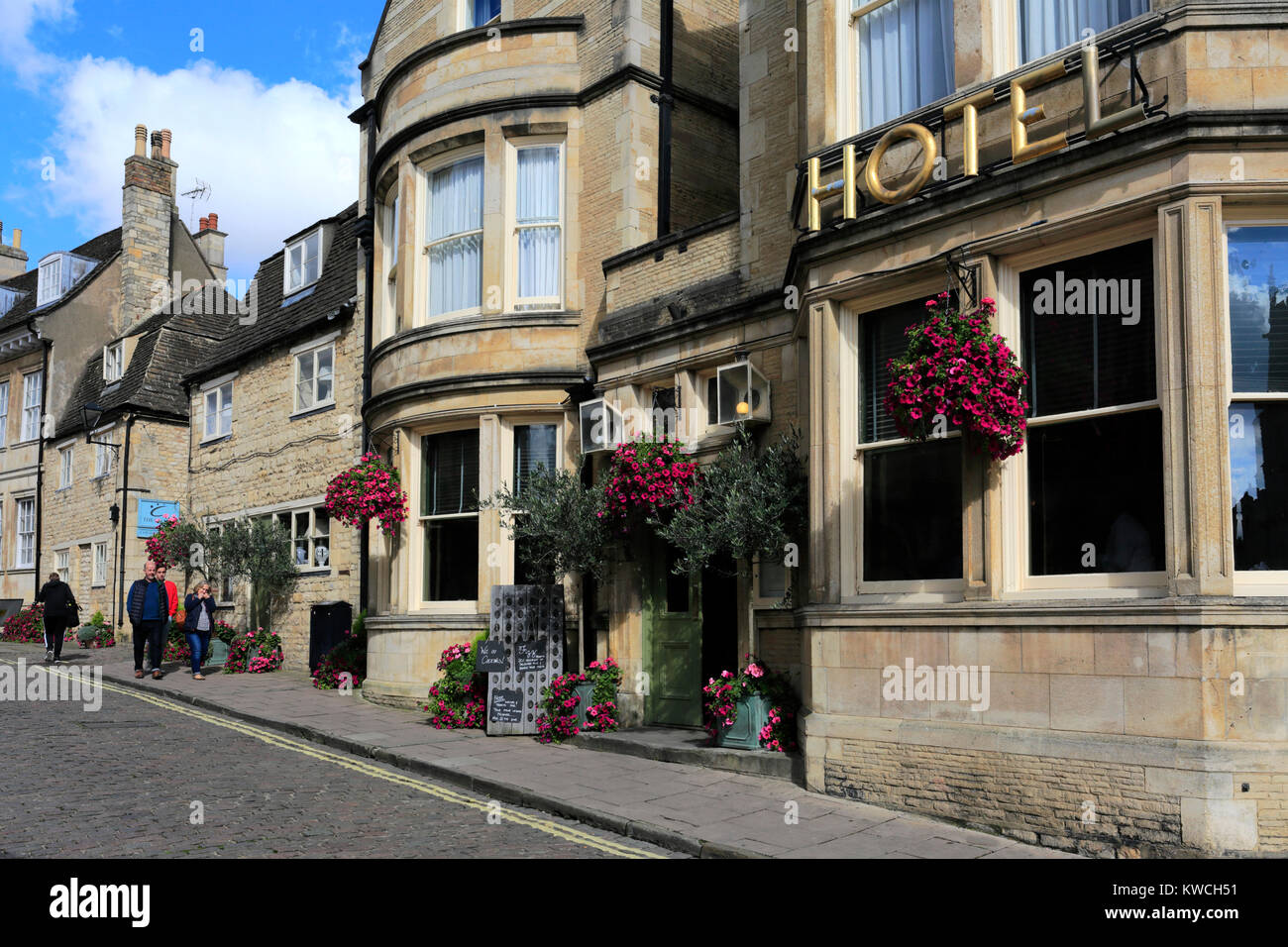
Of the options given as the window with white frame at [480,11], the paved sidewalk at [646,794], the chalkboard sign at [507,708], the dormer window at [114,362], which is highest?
the window with white frame at [480,11]

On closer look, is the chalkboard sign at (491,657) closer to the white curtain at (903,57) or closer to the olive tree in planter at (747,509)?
the olive tree in planter at (747,509)

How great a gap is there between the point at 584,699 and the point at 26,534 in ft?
86.3

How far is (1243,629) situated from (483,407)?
9620 millimetres

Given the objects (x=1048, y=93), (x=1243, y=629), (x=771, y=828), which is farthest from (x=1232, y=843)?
(x=1048, y=93)

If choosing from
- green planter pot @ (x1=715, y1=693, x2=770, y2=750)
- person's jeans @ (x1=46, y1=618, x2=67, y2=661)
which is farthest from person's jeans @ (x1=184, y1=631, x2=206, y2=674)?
green planter pot @ (x1=715, y1=693, x2=770, y2=750)

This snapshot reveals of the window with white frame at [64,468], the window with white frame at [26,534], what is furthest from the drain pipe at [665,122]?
the window with white frame at [26,534]

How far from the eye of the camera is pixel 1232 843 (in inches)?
261

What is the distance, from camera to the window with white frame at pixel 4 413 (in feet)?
108

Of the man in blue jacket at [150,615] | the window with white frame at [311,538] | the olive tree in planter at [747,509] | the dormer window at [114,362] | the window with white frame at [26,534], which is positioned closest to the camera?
the olive tree in planter at [747,509]

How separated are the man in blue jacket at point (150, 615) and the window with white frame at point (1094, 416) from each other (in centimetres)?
1475

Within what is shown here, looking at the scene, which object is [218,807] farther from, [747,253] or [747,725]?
[747,253]

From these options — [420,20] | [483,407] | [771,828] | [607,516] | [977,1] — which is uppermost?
[420,20]

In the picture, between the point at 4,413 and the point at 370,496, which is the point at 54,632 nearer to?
the point at 370,496

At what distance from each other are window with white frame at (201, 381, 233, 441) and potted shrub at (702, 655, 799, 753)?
16.9 m
